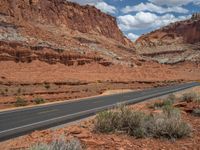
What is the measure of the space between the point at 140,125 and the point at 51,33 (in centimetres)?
6643

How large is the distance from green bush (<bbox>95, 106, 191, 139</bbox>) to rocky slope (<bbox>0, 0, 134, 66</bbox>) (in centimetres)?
4789

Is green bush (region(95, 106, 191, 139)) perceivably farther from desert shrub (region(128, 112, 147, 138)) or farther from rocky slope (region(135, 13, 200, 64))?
rocky slope (region(135, 13, 200, 64))

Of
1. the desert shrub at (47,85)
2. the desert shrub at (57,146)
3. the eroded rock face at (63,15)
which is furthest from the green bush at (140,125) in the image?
the eroded rock face at (63,15)

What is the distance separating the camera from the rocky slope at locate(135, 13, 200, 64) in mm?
131500

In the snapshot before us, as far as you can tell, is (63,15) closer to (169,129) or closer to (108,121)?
(108,121)

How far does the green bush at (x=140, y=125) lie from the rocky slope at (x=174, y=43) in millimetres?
116649

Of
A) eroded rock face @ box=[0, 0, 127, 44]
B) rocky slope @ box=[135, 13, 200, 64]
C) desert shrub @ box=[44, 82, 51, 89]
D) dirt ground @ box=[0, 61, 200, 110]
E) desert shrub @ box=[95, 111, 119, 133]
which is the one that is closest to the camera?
desert shrub @ box=[95, 111, 119, 133]

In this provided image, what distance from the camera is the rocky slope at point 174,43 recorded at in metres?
132

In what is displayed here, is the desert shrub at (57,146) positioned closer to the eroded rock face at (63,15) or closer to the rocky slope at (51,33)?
the rocky slope at (51,33)

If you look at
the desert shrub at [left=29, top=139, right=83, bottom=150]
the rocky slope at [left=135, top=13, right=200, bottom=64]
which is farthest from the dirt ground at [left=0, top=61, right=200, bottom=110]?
the rocky slope at [left=135, top=13, right=200, bottom=64]

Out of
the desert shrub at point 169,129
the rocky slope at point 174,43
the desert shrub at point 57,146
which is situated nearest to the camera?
the desert shrub at point 57,146

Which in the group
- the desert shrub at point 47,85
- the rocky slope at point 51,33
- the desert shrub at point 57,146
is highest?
the rocky slope at point 51,33

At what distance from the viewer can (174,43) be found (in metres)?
150

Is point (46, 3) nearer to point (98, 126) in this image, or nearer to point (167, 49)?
point (167, 49)
